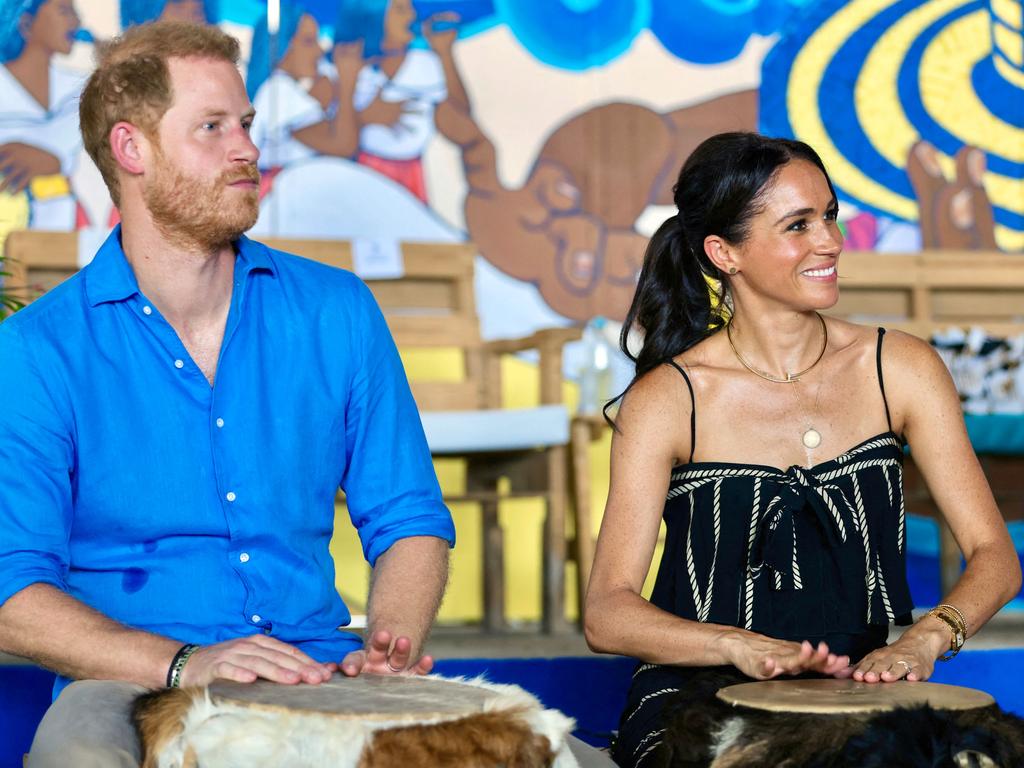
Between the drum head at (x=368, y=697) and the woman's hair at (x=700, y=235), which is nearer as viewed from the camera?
the drum head at (x=368, y=697)

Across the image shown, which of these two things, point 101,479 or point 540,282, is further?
point 540,282

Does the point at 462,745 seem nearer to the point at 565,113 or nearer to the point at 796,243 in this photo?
the point at 796,243

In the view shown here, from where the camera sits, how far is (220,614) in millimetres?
1980

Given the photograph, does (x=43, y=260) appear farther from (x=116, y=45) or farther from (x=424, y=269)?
(x=116, y=45)

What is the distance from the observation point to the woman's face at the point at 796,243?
7.59 ft

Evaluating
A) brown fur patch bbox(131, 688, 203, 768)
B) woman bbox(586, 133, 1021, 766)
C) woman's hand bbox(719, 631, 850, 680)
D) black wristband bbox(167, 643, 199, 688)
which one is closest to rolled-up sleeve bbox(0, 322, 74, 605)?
black wristband bbox(167, 643, 199, 688)

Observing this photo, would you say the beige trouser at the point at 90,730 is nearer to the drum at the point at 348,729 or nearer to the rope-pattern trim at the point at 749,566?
the drum at the point at 348,729

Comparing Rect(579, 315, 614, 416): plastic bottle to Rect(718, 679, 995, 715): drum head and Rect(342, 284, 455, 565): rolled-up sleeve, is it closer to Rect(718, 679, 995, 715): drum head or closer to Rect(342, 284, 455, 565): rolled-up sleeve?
Rect(342, 284, 455, 565): rolled-up sleeve

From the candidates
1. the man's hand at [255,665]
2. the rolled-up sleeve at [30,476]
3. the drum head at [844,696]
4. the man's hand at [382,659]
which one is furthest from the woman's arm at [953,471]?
the rolled-up sleeve at [30,476]

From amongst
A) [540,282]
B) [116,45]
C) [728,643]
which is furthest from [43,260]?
[728,643]

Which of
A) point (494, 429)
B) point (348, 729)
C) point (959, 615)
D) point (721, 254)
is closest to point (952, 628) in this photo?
point (959, 615)

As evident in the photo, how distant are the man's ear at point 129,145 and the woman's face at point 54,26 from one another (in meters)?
3.49

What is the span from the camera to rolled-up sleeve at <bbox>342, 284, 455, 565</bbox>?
2.14 meters

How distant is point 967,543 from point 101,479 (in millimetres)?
1357
